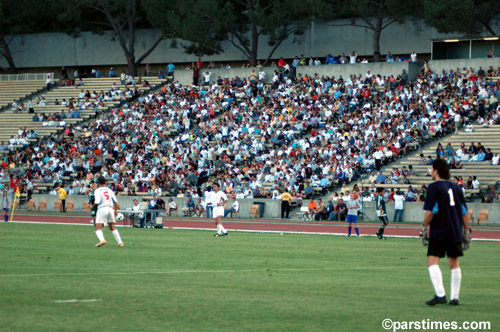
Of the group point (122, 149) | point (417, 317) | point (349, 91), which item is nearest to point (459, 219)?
point (417, 317)

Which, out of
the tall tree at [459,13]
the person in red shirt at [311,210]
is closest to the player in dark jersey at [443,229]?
the person in red shirt at [311,210]

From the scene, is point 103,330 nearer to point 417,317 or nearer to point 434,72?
point 417,317

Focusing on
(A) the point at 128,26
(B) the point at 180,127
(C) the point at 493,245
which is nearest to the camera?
(C) the point at 493,245

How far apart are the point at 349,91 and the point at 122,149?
1472 centimetres

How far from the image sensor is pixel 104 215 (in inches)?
888

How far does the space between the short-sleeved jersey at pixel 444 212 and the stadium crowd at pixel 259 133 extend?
30.3 m

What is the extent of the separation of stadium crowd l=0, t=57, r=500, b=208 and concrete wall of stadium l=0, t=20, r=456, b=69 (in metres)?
7.81

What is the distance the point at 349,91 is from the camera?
5241cm

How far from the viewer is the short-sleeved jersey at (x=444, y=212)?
11516 millimetres

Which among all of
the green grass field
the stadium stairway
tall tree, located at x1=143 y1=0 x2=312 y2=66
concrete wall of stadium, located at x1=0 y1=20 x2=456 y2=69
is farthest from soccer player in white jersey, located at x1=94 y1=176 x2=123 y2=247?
concrete wall of stadium, located at x1=0 y1=20 x2=456 y2=69

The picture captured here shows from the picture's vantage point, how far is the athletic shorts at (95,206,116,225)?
22.5m

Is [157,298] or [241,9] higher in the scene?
[241,9]

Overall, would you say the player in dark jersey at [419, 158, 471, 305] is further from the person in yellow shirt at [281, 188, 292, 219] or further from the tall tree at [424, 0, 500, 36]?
the tall tree at [424, 0, 500, 36]

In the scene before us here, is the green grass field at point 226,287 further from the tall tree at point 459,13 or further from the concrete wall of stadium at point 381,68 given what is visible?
the tall tree at point 459,13
